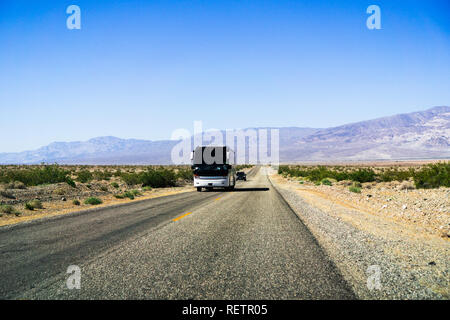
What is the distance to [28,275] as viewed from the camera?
495cm

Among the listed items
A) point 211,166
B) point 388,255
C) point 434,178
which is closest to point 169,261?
point 388,255

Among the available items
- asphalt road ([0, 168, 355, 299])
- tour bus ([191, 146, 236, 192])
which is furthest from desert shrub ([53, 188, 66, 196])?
asphalt road ([0, 168, 355, 299])

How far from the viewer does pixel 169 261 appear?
562 centimetres

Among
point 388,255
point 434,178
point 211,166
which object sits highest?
point 211,166

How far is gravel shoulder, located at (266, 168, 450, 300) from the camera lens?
14.7 ft

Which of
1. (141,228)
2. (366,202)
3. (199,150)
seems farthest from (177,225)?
(199,150)

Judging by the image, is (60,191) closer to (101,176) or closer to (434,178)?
(101,176)

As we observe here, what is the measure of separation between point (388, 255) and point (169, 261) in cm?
424

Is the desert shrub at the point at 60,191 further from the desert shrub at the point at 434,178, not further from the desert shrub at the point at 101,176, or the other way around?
the desert shrub at the point at 434,178

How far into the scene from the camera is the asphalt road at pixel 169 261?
4258 millimetres

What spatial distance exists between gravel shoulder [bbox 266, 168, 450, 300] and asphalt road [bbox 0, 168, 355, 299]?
0.36 meters

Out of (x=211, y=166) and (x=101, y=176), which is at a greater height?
(x=211, y=166)

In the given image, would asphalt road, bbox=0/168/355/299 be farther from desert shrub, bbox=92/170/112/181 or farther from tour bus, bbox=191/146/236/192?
desert shrub, bbox=92/170/112/181
